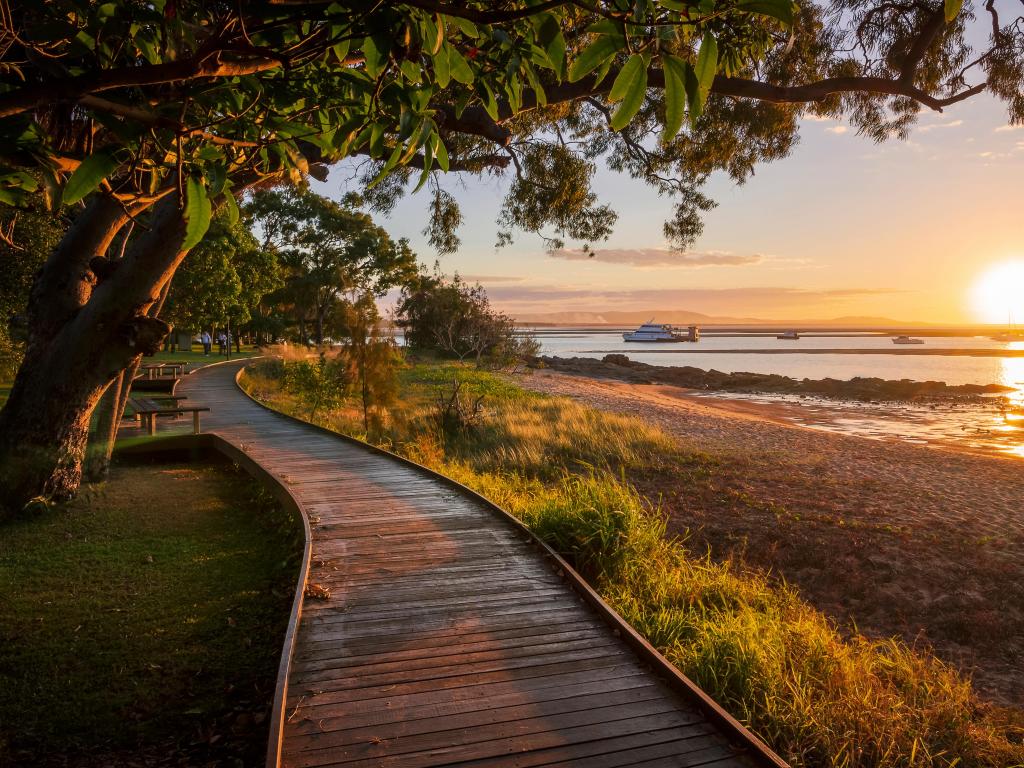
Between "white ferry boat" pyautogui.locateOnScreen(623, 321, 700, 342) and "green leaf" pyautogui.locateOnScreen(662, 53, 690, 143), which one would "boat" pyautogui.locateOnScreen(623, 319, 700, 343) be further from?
"green leaf" pyautogui.locateOnScreen(662, 53, 690, 143)

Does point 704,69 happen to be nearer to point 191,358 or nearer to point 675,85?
point 675,85

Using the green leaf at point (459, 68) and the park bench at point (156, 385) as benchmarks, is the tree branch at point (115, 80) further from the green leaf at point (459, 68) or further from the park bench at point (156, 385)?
the park bench at point (156, 385)

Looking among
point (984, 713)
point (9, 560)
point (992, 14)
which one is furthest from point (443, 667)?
point (992, 14)

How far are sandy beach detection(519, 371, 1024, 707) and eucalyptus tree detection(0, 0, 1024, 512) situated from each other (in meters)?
4.96

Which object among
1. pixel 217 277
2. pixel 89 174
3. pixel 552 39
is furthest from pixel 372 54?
pixel 217 277

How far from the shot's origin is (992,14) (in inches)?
343

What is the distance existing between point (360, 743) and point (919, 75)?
34.2 feet

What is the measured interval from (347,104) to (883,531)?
33.5 feet

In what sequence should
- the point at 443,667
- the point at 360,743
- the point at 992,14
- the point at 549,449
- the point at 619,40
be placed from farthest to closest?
the point at 549,449
the point at 992,14
the point at 443,667
the point at 360,743
the point at 619,40

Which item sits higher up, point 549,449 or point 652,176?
point 652,176

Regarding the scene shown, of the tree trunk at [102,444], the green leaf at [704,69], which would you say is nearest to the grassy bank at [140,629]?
the tree trunk at [102,444]

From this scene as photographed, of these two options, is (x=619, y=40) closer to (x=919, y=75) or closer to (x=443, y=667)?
(x=443, y=667)

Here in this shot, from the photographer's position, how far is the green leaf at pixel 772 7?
1176 millimetres

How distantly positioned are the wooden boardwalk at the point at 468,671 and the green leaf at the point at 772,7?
3.00 m
